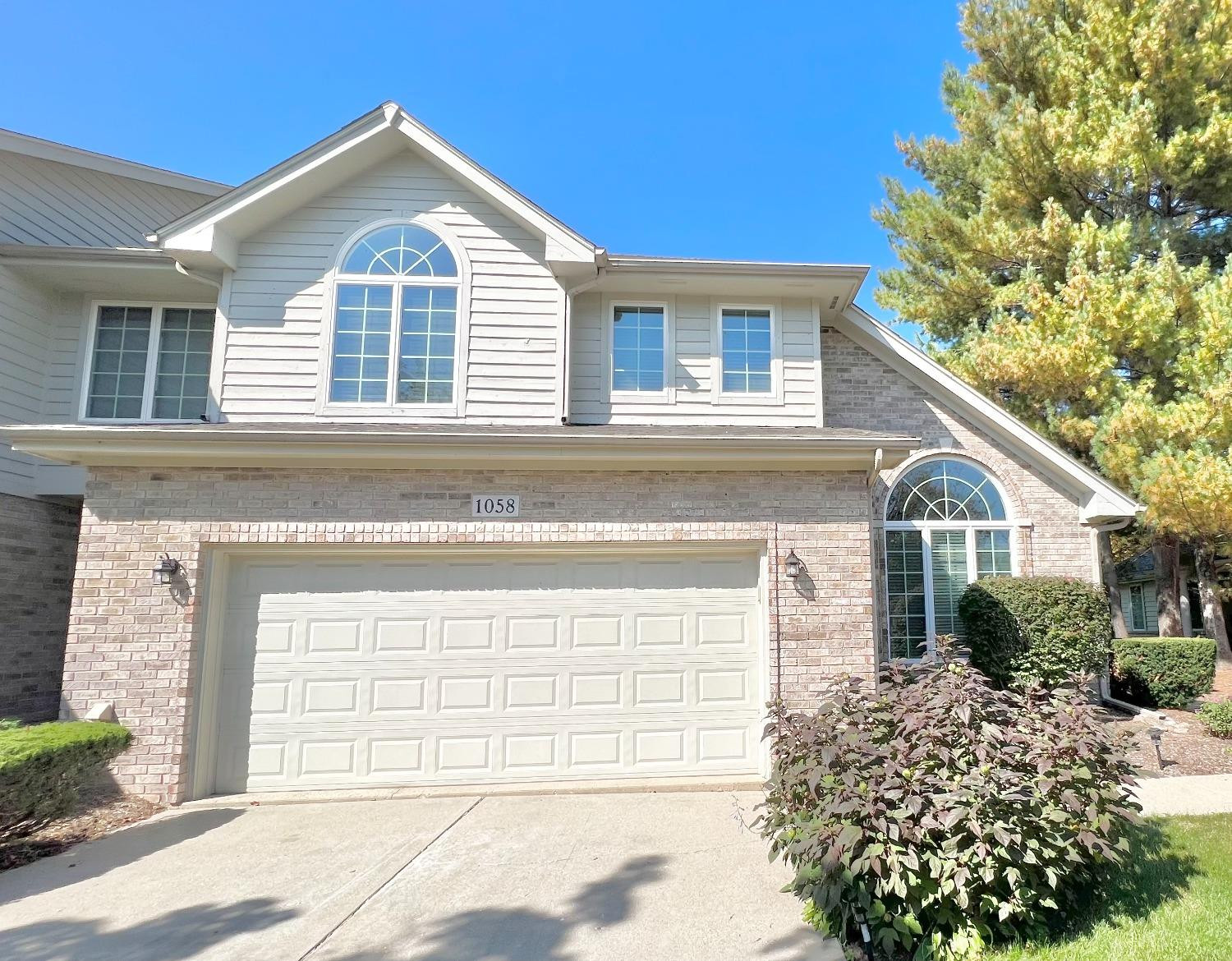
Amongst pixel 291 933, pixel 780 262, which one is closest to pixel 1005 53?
pixel 780 262

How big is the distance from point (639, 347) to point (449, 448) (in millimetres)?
3467

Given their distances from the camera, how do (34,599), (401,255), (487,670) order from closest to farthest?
(487,670) < (401,255) < (34,599)

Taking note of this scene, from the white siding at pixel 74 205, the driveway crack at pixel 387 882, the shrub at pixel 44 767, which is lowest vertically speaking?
the driveway crack at pixel 387 882

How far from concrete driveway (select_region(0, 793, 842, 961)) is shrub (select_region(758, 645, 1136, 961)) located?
1.48 ft

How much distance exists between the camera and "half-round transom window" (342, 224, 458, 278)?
8477 millimetres

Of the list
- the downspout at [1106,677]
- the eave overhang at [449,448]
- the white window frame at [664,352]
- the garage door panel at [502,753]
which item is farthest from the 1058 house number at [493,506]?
the downspout at [1106,677]

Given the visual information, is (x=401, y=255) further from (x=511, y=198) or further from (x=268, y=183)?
(x=268, y=183)

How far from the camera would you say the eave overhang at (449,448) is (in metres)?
6.54

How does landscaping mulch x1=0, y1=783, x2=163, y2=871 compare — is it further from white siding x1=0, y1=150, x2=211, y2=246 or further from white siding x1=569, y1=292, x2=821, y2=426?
white siding x1=0, y1=150, x2=211, y2=246

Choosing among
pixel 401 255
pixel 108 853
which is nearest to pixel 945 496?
pixel 401 255

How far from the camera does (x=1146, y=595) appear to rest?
26.0 metres

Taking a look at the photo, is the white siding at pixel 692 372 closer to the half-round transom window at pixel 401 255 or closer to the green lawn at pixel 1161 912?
the half-round transom window at pixel 401 255

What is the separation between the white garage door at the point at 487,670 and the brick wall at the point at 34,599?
12.9ft

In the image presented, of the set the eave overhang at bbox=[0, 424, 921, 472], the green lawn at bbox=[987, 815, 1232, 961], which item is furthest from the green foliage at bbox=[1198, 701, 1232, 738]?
the eave overhang at bbox=[0, 424, 921, 472]
